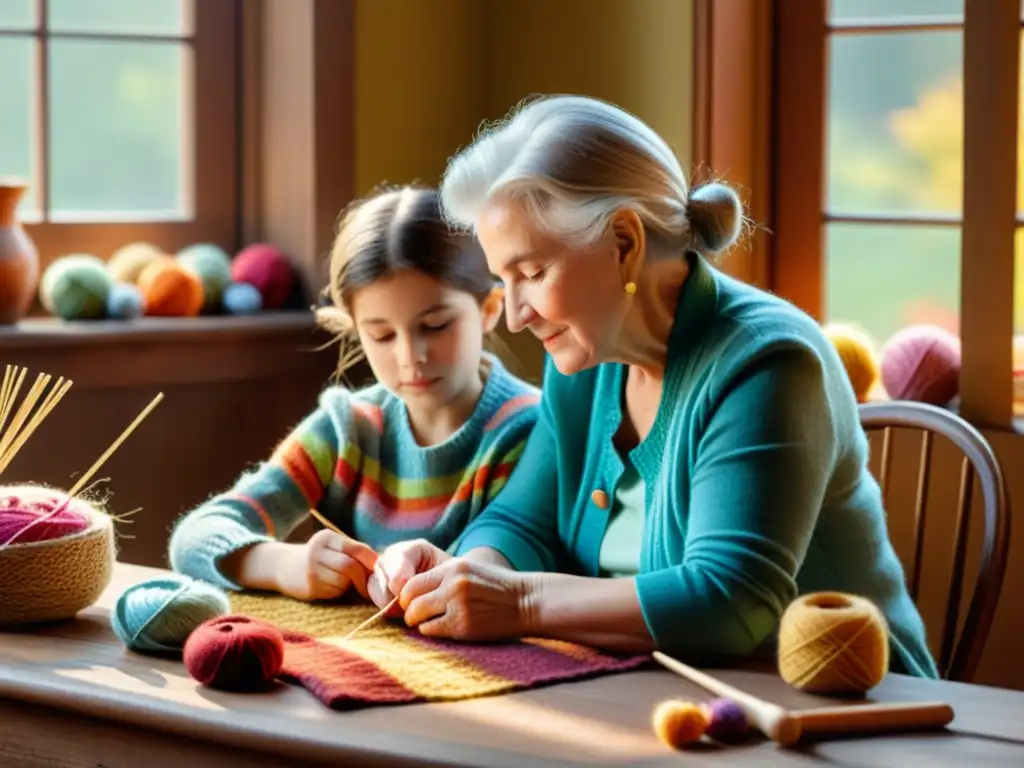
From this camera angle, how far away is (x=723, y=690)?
4.83 ft

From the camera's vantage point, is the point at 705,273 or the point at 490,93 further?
the point at 490,93

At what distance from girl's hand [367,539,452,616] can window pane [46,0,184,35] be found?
145cm

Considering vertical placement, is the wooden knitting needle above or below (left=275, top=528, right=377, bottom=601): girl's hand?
below

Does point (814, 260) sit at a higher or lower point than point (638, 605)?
higher

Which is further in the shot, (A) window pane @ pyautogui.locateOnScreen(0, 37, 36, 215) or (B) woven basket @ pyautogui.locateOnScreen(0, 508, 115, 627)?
(A) window pane @ pyautogui.locateOnScreen(0, 37, 36, 215)

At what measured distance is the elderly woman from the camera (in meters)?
1.60

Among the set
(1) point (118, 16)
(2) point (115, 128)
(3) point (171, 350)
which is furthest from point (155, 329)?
(1) point (118, 16)

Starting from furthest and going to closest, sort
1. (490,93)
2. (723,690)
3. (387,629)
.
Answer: (490,93), (387,629), (723,690)

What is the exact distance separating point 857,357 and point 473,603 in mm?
1124

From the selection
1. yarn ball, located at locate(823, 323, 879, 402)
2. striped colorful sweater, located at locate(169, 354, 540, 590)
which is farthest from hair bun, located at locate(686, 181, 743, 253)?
yarn ball, located at locate(823, 323, 879, 402)

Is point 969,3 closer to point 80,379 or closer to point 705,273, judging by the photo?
point 705,273

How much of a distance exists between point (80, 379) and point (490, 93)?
0.95 metres

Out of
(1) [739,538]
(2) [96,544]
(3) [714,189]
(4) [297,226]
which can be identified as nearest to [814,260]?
(4) [297,226]

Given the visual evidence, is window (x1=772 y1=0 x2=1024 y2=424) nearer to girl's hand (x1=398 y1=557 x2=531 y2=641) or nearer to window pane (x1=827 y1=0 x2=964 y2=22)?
window pane (x1=827 y1=0 x2=964 y2=22)
